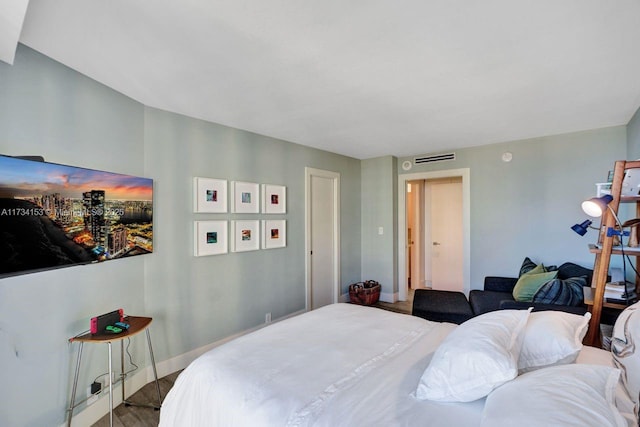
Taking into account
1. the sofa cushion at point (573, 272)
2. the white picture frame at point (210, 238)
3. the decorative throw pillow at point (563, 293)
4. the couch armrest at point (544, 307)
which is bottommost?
the couch armrest at point (544, 307)

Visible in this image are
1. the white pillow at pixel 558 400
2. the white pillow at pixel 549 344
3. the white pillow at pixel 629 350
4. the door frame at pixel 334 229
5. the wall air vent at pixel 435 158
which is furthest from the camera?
the wall air vent at pixel 435 158

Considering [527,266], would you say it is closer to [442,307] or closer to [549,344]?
[442,307]

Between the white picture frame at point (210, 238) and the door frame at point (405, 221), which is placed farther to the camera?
the door frame at point (405, 221)

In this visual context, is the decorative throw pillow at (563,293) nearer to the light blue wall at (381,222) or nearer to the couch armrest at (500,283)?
the couch armrest at (500,283)

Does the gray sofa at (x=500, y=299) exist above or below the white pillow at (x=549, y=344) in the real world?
below

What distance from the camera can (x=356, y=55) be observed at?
1.75 meters

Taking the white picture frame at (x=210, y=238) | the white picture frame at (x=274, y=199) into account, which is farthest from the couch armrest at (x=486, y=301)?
the white picture frame at (x=210, y=238)

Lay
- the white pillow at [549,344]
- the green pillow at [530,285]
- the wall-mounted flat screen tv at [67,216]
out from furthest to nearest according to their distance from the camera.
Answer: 1. the green pillow at [530,285]
2. the wall-mounted flat screen tv at [67,216]
3. the white pillow at [549,344]

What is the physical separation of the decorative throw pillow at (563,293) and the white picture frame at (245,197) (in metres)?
2.93

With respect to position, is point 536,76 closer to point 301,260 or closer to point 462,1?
point 462,1

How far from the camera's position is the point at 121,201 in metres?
2.20

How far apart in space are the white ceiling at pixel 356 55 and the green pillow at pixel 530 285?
1.58 meters

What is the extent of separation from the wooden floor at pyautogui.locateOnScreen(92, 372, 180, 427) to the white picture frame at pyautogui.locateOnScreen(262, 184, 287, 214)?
197 centimetres

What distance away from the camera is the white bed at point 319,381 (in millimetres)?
1075
